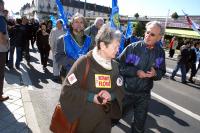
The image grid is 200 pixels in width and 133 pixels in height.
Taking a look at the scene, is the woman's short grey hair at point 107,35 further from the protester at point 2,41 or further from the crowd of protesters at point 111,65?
the protester at point 2,41

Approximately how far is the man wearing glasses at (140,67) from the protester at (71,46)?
107 cm

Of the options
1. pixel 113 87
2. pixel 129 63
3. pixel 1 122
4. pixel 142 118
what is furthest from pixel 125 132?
pixel 113 87

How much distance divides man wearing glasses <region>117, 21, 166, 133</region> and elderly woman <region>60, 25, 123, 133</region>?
1.07 metres

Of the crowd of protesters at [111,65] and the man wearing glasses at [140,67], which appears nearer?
the crowd of protesters at [111,65]

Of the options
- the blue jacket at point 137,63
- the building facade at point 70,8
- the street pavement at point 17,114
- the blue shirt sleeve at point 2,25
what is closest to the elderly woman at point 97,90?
the blue jacket at point 137,63

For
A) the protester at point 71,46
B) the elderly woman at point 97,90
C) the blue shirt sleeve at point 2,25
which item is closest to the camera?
the elderly woman at point 97,90

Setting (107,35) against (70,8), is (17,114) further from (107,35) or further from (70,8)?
(70,8)

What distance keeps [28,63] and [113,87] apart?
30.7 ft

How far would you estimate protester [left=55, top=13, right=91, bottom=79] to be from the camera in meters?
4.93

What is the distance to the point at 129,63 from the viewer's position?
13.5 ft

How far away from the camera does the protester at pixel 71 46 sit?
16.2 feet

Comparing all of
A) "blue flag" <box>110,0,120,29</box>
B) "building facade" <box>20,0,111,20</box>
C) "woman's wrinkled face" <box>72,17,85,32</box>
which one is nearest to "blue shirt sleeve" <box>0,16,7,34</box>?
"woman's wrinkled face" <box>72,17,85,32</box>

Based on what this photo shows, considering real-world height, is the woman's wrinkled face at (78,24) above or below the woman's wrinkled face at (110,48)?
above

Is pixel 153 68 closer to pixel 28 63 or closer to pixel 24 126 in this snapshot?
pixel 24 126
